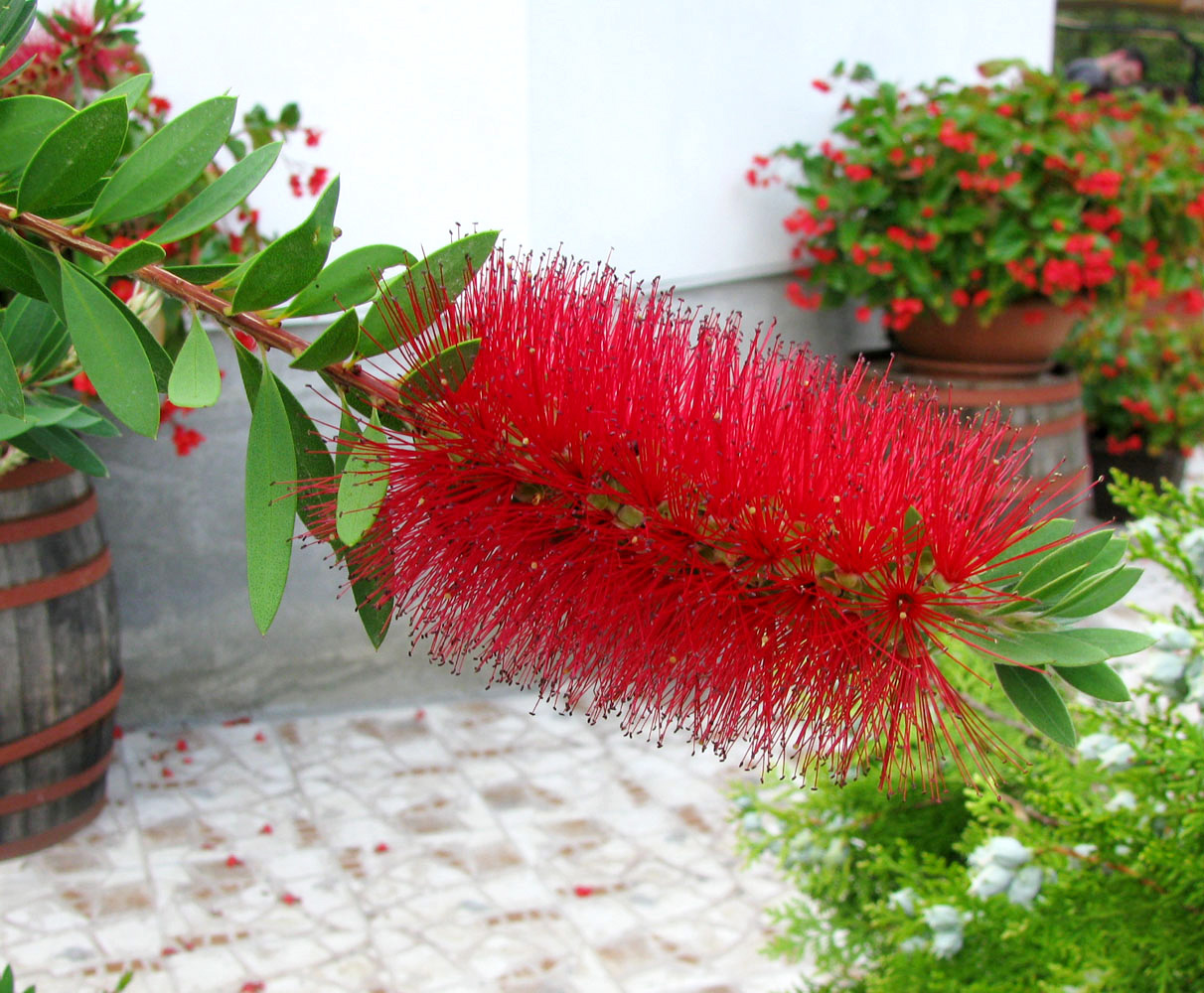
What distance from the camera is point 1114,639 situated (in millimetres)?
486

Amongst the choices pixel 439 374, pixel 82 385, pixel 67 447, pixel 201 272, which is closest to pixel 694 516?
pixel 439 374

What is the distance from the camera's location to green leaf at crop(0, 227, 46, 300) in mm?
535

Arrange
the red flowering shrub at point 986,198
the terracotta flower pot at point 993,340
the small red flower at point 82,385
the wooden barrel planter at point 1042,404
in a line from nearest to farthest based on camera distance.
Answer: the small red flower at point 82,385, the red flowering shrub at point 986,198, the wooden barrel planter at point 1042,404, the terracotta flower pot at point 993,340

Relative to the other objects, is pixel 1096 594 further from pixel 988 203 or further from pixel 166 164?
pixel 988 203

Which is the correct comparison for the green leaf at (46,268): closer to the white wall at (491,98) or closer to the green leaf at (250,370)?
the green leaf at (250,370)

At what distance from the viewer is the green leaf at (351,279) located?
533mm

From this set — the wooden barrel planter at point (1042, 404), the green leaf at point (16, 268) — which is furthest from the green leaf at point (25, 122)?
the wooden barrel planter at point (1042, 404)

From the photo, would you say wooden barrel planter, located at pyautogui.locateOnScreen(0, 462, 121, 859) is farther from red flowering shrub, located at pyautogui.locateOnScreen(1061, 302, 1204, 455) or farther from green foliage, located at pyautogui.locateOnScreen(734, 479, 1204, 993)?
red flowering shrub, located at pyautogui.locateOnScreen(1061, 302, 1204, 455)

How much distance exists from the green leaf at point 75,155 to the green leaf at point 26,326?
0.45 m

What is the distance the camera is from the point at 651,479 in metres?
0.52

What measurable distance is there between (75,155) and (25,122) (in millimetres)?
58

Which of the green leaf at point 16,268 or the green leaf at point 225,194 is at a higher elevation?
the green leaf at point 225,194

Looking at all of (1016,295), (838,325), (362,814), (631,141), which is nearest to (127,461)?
(362,814)

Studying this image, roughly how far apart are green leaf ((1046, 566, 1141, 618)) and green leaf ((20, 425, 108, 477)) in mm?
746
